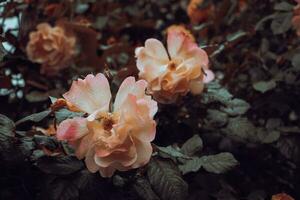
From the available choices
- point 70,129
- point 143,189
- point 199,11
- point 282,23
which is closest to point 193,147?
point 143,189

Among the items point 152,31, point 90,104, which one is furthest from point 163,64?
point 152,31

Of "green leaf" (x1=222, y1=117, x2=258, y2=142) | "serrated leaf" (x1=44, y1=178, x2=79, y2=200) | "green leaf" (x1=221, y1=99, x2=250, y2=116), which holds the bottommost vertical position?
"green leaf" (x1=222, y1=117, x2=258, y2=142)

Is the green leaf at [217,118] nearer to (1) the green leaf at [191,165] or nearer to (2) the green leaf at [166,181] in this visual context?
(1) the green leaf at [191,165]

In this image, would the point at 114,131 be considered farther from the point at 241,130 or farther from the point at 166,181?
the point at 241,130

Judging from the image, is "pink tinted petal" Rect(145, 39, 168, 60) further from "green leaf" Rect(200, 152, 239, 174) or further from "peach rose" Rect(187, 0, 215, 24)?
"peach rose" Rect(187, 0, 215, 24)

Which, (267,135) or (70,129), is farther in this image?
(267,135)

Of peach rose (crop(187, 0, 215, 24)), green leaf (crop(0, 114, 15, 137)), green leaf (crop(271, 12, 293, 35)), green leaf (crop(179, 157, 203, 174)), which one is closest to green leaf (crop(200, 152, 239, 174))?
green leaf (crop(179, 157, 203, 174))

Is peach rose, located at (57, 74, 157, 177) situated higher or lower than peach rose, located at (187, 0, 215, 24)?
higher

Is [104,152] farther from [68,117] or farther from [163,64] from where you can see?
[163,64]
